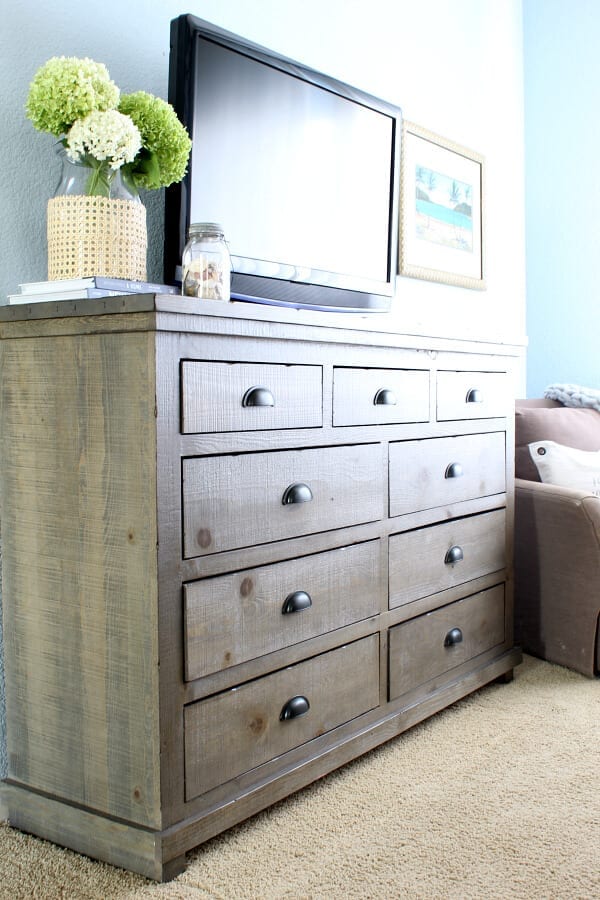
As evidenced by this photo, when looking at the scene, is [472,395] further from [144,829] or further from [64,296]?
[144,829]

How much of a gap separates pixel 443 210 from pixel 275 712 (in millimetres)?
1992

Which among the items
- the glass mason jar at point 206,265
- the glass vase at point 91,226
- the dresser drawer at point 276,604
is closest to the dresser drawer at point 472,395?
the dresser drawer at point 276,604

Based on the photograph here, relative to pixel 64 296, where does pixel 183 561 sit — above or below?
below

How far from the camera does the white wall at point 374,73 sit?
1.66m

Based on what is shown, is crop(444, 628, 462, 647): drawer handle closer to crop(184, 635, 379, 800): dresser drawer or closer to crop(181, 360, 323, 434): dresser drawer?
crop(184, 635, 379, 800): dresser drawer

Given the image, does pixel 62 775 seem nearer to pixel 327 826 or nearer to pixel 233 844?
pixel 233 844

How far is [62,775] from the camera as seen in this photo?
152 cm

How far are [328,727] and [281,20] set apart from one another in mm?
1825

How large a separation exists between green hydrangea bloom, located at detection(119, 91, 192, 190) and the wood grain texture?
1.40ft

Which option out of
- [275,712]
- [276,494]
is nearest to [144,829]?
[275,712]

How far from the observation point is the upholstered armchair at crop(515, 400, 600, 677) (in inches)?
96.5

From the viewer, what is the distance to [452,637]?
85.0 inches

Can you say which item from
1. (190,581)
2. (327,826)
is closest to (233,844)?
(327,826)

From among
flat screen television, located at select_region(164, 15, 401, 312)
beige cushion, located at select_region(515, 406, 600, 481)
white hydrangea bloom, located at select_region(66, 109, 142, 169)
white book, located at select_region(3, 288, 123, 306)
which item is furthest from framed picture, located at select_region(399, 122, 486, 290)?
white book, located at select_region(3, 288, 123, 306)
